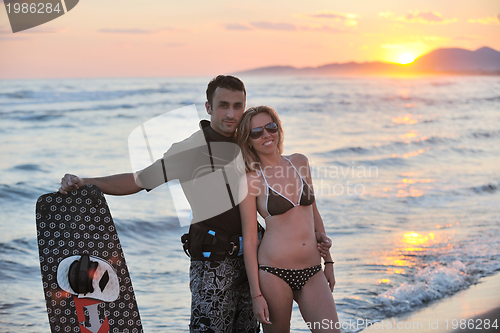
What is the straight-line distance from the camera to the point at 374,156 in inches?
644

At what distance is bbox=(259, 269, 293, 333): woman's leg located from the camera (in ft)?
9.50

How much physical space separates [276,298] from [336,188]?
9.36 m

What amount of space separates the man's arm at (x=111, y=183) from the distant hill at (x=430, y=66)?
29821 mm

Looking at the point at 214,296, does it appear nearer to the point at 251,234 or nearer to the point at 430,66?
the point at 251,234

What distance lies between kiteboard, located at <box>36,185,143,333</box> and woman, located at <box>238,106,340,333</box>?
112 cm

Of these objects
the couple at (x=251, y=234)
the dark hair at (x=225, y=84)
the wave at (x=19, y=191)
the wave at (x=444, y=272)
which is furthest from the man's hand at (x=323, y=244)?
the wave at (x=19, y=191)

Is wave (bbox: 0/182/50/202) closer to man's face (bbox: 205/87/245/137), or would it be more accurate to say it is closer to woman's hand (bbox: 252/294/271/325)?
man's face (bbox: 205/87/245/137)

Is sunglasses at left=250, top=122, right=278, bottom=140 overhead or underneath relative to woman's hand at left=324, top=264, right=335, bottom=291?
overhead

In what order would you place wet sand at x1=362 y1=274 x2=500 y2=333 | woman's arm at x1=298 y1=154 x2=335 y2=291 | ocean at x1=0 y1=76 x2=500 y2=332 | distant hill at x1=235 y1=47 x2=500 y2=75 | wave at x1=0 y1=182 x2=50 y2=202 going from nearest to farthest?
1. woman's arm at x1=298 y1=154 x2=335 y2=291
2. wet sand at x1=362 y1=274 x2=500 y2=333
3. ocean at x1=0 y1=76 x2=500 y2=332
4. wave at x1=0 y1=182 x2=50 y2=202
5. distant hill at x1=235 y1=47 x2=500 y2=75

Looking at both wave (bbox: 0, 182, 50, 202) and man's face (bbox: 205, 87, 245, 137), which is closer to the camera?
man's face (bbox: 205, 87, 245, 137)

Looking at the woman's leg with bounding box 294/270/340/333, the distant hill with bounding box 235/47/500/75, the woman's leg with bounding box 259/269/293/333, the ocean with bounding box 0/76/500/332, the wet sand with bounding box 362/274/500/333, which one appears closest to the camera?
the woman's leg with bounding box 294/270/340/333

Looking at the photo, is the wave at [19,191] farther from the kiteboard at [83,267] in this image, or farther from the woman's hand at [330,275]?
the woman's hand at [330,275]

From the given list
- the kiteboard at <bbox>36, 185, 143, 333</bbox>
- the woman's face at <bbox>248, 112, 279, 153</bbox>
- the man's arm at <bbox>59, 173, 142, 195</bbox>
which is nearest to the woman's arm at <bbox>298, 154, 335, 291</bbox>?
the woman's face at <bbox>248, 112, 279, 153</bbox>

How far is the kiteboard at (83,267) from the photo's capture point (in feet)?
10.6
